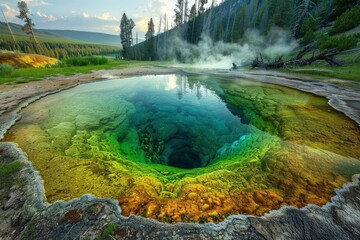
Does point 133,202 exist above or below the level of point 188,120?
above

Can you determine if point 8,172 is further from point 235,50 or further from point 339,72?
point 235,50

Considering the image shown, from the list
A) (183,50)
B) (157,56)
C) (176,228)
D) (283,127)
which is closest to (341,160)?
(283,127)

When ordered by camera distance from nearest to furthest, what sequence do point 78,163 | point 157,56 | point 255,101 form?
point 78,163, point 255,101, point 157,56

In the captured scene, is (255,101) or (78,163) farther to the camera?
(255,101)

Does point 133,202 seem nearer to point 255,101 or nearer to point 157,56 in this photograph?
point 255,101

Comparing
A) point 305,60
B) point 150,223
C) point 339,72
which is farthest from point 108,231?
point 305,60

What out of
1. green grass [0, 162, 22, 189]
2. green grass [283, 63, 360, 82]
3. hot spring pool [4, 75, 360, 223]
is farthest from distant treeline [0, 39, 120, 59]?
green grass [283, 63, 360, 82]

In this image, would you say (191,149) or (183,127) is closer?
(191,149)

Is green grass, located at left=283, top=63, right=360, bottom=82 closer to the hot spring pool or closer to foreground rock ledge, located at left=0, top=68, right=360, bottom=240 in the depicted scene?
the hot spring pool
